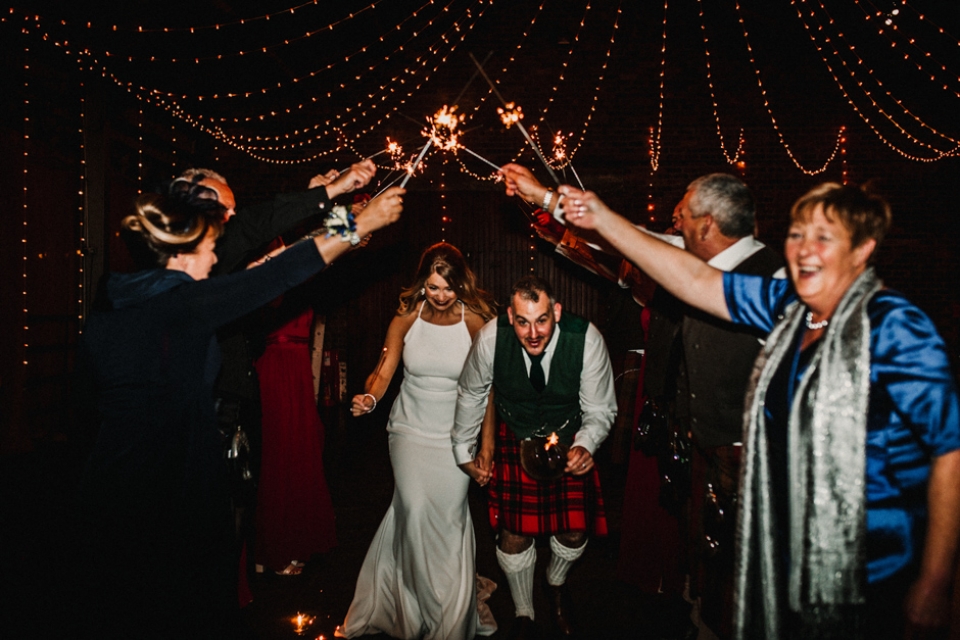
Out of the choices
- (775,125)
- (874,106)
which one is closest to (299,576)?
(775,125)

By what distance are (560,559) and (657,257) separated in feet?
6.05

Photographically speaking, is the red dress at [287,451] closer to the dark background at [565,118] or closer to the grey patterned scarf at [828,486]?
the grey patterned scarf at [828,486]

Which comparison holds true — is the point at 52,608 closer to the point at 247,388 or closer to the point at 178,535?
the point at 247,388

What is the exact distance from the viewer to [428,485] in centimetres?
298

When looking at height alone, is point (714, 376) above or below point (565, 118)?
below

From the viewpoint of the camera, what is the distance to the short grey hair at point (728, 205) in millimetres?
2438

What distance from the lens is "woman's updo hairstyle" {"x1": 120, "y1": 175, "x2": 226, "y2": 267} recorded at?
192 cm

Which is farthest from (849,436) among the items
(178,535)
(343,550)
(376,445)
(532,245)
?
(532,245)

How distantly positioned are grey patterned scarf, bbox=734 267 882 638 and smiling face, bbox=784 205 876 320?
1.8 inches

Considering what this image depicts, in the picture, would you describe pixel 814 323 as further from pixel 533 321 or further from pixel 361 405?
pixel 361 405

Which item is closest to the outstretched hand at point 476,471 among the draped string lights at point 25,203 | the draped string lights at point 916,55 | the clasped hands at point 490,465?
the clasped hands at point 490,465

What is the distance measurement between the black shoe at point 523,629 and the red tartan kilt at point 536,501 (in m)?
0.44

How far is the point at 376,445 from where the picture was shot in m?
6.80

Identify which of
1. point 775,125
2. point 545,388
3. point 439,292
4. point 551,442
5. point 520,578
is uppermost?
point 775,125
